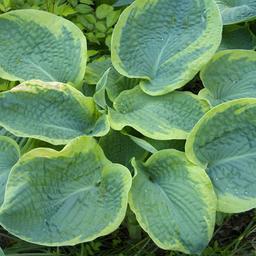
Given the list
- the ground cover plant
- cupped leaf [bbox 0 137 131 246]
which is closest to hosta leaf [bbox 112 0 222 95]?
the ground cover plant

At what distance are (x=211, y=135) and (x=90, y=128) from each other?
244 millimetres

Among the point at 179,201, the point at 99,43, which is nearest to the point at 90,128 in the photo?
the point at 179,201

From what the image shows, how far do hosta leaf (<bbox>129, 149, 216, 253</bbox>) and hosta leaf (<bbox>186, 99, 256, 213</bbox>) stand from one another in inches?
1.6

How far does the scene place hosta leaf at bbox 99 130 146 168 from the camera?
3.87ft

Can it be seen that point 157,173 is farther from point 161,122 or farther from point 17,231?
point 17,231

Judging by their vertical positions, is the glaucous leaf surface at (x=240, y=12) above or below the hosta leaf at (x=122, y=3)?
above

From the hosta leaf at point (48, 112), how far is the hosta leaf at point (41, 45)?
0.09 meters

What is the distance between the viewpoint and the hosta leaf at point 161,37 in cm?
118

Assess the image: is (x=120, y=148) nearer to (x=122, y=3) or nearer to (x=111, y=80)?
(x=111, y=80)

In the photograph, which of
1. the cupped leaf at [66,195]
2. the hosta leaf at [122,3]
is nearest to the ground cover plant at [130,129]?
the cupped leaf at [66,195]

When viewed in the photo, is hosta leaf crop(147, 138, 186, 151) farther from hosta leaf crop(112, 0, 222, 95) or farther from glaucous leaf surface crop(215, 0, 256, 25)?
glaucous leaf surface crop(215, 0, 256, 25)

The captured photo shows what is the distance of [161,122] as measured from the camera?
1.13 metres

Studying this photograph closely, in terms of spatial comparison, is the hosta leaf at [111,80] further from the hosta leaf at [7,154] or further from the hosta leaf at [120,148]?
the hosta leaf at [7,154]

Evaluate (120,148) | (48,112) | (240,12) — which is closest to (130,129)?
(120,148)
